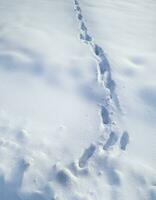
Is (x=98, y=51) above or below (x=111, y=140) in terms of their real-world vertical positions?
above

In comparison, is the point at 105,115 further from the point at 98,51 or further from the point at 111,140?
the point at 98,51

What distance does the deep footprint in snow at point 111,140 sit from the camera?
121 inches

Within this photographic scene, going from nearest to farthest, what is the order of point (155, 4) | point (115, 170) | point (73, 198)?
point (73, 198), point (115, 170), point (155, 4)

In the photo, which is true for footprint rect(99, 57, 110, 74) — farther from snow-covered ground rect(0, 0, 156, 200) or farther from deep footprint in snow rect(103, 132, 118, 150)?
deep footprint in snow rect(103, 132, 118, 150)

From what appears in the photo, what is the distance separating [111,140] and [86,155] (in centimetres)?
32

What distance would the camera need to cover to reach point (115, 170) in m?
2.83

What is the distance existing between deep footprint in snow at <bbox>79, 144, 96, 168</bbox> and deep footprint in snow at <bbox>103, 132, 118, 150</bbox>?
0.12 m

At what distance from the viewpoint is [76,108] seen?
332 cm

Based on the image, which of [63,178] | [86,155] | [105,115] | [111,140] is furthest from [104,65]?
[63,178]

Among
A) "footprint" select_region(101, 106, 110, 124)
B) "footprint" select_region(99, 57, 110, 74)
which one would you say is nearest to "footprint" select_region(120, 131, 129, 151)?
"footprint" select_region(101, 106, 110, 124)

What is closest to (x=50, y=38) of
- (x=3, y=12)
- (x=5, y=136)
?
(x=3, y=12)

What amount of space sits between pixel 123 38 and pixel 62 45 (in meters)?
0.85

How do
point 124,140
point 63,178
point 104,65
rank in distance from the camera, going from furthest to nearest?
1. point 104,65
2. point 124,140
3. point 63,178

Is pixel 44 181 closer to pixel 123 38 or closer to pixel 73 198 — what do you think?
pixel 73 198
